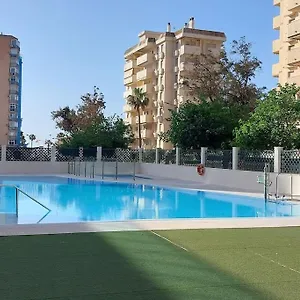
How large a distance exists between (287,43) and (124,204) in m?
28.2

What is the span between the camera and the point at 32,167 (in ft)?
91.3

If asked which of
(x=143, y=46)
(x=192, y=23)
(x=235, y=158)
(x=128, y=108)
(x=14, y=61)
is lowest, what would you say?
(x=235, y=158)

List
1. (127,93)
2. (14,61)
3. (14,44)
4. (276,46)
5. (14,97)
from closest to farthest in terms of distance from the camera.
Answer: (276,46) → (127,93) → (14,44) → (14,61) → (14,97)

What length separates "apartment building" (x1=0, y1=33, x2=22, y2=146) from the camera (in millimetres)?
64688

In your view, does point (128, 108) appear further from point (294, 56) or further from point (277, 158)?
point (277, 158)

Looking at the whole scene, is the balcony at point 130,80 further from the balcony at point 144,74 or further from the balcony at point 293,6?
the balcony at point 293,6

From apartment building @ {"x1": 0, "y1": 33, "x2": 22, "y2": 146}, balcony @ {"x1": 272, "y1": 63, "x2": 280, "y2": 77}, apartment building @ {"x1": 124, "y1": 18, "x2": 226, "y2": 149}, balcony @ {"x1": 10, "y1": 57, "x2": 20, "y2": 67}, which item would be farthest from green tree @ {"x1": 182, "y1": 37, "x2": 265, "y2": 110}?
balcony @ {"x1": 10, "y1": 57, "x2": 20, "y2": 67}

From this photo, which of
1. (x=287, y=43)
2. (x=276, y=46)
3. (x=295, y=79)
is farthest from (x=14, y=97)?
(x=295, y=79)

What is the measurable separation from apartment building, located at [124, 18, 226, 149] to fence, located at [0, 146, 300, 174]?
59.5 feet

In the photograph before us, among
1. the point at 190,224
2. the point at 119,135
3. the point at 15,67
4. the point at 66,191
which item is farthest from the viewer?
the point at 15,67

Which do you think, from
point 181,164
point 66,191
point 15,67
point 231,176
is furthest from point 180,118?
point 15,67

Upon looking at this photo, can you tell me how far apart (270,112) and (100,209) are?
9.53 meters

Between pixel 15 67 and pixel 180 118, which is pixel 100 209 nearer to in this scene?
pixel 180 118

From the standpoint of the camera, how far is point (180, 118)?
26.1 meters
